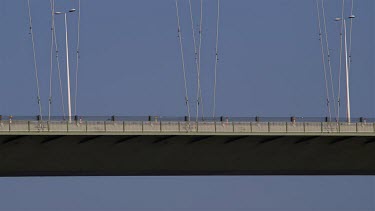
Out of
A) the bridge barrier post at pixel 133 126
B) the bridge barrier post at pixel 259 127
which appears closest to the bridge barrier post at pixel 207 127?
the bridge barrier post at pixel 259 127

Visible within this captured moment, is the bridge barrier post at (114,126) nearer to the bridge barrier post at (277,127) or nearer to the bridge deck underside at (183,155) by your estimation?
the bridge deck underside at (183,155)

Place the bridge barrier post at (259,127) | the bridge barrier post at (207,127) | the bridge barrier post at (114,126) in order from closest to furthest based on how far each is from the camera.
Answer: the bridge barrier post at (114,126)
the bridge barrier post at (207,127)
the bridge barrier post at (259,127)

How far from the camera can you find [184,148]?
158375mm

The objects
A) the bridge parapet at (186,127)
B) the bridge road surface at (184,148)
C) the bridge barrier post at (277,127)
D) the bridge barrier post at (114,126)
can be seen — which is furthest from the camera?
the bridge barrier post at (277,127)

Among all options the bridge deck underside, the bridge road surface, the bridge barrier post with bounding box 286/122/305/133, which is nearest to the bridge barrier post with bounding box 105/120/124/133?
the bridge road surface

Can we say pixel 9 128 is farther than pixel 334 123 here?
No

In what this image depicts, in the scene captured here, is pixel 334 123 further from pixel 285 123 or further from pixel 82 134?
pixel 82 134

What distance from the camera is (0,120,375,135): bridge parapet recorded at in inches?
5969

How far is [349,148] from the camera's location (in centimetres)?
16375

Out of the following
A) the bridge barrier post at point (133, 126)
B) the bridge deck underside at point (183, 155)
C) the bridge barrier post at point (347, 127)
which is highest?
the bridge barrier post at point (133, 126)

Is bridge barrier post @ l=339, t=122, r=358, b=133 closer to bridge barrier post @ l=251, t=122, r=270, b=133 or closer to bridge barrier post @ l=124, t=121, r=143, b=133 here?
bridge barrier post @ l=251, t=122, r=270, b=133

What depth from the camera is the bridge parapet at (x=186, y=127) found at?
15162 centimetres

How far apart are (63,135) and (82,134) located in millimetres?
1530

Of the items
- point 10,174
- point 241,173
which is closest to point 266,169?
point 241,173
